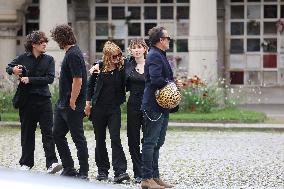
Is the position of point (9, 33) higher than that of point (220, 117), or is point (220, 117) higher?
point (9, 33)

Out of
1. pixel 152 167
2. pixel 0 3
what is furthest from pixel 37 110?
pixel 0 3

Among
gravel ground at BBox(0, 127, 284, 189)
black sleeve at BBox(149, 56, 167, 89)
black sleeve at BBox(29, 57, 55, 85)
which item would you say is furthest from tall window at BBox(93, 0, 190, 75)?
black sleeve at BBox(149, 56, 167, 89)

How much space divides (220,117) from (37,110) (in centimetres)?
855

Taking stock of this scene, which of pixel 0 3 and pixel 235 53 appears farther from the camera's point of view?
pixel 235 53

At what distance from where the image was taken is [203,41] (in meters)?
20.3

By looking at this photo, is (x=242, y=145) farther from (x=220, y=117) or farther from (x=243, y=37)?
(x=243, y=37)

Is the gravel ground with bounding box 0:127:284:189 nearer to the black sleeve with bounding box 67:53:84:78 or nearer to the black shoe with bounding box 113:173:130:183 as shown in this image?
the black shoe with bounding box 113:173:130:183

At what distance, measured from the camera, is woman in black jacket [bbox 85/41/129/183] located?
361 inches

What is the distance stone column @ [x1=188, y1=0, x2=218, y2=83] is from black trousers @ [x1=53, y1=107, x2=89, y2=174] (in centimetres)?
1113

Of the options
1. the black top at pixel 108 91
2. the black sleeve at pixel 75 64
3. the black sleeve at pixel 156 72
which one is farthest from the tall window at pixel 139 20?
the black sleeve at pixel 156 72

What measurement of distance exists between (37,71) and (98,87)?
0.91m

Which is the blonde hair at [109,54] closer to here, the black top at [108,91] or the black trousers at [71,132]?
the black top at [108,91]

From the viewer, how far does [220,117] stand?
17750 millimetres

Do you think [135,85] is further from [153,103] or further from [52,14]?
[52,14]
